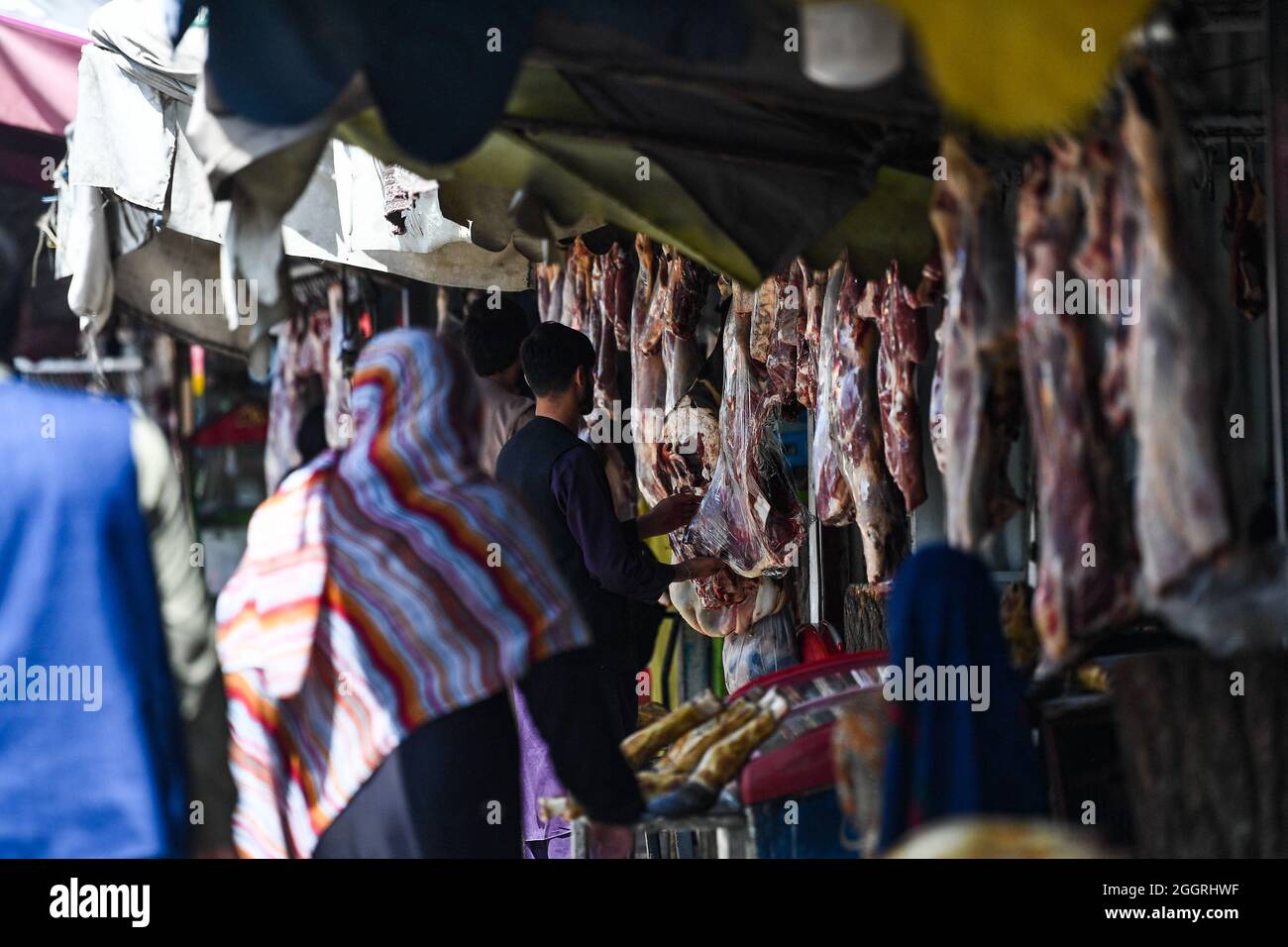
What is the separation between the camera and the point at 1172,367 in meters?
2.61

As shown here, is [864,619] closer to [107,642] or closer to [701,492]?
[701,492]

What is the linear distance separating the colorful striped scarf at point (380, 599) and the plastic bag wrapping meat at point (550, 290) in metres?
2.67

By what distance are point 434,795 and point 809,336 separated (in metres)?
1.92

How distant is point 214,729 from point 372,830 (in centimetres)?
43

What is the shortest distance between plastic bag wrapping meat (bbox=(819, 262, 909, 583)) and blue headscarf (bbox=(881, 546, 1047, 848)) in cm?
129

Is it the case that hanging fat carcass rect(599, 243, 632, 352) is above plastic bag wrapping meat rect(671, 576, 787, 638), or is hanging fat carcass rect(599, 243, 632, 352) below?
above

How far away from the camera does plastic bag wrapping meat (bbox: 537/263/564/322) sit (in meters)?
5.98

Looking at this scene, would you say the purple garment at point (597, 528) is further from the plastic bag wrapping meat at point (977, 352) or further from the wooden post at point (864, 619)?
the plastic bag wrapping meat at point (977, 352)

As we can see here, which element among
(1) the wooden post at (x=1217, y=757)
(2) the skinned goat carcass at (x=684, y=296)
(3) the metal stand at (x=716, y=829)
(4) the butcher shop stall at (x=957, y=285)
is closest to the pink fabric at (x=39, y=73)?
(4) the butcher shop stall at (x=957, y=285)

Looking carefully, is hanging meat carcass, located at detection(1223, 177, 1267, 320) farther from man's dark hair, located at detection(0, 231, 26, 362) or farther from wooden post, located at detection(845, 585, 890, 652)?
man's dark hair, located at detection(0, 231, 26, 362)

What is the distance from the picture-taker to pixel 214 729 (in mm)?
3373

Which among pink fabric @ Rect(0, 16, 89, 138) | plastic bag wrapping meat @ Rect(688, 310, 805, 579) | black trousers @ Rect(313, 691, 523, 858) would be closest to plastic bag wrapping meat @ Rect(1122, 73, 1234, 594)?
black trousers @ Rect(313, 691, 523, 858)
